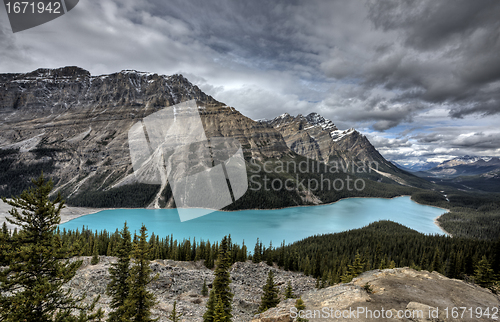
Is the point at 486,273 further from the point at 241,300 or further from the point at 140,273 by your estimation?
the point at 140,273

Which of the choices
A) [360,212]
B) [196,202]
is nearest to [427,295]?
[196,202]

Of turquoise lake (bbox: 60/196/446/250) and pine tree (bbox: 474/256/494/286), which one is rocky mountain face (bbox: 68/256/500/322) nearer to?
pine tree (bbox: 474/256/494/286)

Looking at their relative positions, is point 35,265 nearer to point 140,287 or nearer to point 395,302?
point 140,287

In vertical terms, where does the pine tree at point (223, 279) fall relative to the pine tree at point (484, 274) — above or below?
above

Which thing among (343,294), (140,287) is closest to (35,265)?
(140,287)

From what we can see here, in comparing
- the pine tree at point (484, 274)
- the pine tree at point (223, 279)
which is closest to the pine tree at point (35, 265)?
the pine tree at point (223, 279)

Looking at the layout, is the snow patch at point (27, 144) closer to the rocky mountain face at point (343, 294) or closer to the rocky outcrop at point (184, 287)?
the rocky outcrop at point (184, 287)

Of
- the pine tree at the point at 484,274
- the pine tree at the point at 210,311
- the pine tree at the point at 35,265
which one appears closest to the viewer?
the pine tree at the point at 35,265
